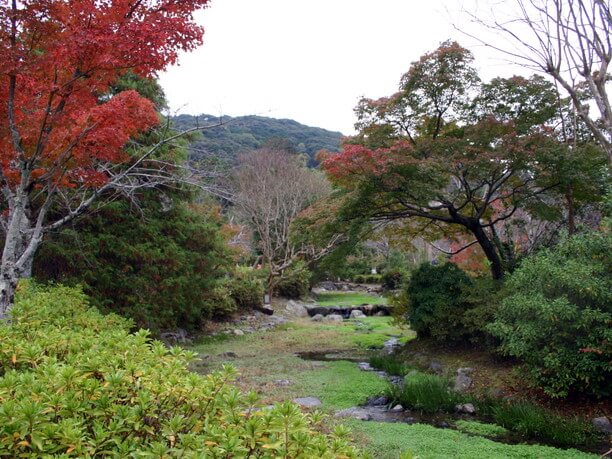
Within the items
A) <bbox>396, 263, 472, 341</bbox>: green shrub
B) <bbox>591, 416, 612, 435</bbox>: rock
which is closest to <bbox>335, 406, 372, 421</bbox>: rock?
<bbox>591, 416, 612, 435</bbox>: rock

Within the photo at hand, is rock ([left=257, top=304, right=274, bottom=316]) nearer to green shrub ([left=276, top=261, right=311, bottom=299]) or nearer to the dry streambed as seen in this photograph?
the dry streambed

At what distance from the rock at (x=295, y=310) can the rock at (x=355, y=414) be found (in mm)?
12182

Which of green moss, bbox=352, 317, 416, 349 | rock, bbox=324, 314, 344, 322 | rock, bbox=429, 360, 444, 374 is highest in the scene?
rock, bbox=429, 360, 444, 374

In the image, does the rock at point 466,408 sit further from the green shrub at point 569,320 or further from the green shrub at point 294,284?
the green shrub at point 294,284

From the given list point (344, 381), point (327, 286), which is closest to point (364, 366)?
point (344, 381)

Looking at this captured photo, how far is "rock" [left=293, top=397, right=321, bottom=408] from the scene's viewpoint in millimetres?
6250

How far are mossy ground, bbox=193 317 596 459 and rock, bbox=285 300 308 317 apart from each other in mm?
2139

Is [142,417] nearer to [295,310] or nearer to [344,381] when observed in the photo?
[344,381]

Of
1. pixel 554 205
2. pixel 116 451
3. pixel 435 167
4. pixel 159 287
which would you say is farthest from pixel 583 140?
pixel 116 451

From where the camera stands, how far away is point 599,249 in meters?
5.73

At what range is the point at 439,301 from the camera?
8773 mm

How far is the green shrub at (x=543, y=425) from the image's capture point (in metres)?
4.94

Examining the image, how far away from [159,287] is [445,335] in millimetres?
5997

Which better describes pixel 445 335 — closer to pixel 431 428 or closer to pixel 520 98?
pixel 431 428
